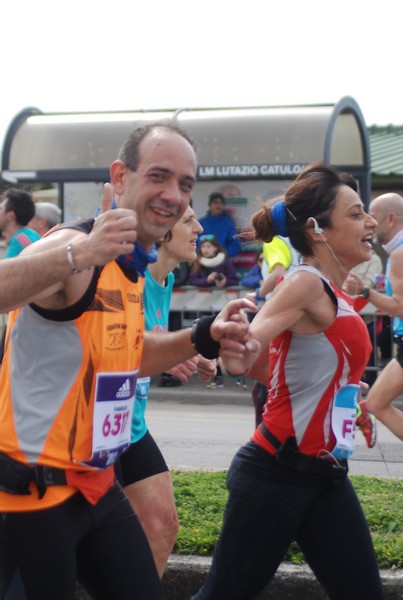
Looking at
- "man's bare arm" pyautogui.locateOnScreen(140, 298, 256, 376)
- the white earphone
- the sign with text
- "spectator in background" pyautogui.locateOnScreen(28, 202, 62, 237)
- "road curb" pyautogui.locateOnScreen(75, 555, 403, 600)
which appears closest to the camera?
"man's bare arm" pyautogui.locateOnScreen(140, 298, 256, 376)

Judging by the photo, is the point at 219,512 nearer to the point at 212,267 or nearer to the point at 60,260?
the point at 60,260

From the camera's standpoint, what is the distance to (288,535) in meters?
3.86

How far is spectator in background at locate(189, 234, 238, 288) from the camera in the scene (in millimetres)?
15359

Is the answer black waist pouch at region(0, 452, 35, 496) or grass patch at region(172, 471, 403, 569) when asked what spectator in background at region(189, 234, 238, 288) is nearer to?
grass patch at region(172, 471, 403, 569)

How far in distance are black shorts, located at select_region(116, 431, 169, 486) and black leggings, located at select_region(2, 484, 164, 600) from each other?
1.08 meters

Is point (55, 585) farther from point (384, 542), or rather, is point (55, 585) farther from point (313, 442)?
point (384, 542)

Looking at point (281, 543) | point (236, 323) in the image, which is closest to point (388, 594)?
point (281, 543)

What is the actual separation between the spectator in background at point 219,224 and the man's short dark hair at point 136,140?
12360mm

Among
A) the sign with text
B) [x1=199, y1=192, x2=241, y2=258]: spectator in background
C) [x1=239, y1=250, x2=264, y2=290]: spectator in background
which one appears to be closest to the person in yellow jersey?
[x1=239, y1=250, x2=264, y2=290]: spectator in background

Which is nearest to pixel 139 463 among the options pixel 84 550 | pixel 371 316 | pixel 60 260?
pixel 84 550

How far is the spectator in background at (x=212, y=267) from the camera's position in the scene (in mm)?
15359

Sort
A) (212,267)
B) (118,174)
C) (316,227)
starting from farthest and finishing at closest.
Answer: (212,267), (316,227), (118,174)

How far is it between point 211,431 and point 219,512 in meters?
5.36

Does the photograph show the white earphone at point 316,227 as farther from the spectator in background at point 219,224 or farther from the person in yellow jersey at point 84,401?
the spectator in background at point 219,224
